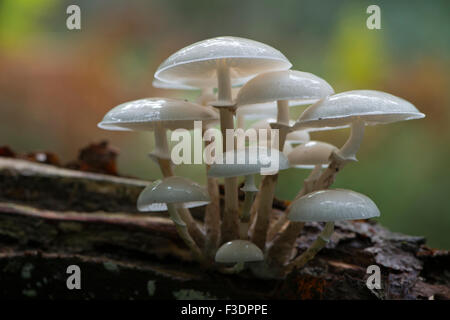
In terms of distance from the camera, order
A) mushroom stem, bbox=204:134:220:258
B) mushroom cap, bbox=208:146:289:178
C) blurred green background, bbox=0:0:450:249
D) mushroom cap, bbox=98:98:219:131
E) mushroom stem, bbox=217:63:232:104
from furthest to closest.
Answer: blurred green background, bbox=0:0:450:249 → mushroom stem, bbox=204:134:220:258 → mushroom stem, bbox=217:63:232:104 → mushroom cap, bbox=98:98:219:131 → mushroom cap, bbox=208:146:289:178

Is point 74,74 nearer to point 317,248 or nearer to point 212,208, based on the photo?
point 212,208

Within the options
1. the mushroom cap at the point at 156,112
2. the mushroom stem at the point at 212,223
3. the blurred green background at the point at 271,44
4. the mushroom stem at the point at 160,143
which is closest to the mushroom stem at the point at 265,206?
the mushroom stem at the point at 212,223

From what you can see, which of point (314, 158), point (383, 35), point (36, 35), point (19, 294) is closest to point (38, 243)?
point (19, 294)

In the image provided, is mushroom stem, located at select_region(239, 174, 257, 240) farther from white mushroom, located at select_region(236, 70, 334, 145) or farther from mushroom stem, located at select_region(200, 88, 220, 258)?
white mushroom, located at select_region(236, 70, 334, 145)

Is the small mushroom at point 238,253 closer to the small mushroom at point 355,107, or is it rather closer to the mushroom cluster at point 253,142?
the mushroom cluster at point 253,142

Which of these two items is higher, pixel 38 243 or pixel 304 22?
pixel 304 22

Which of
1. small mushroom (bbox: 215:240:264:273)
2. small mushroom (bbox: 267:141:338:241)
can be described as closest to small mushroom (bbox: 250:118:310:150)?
small mushroom (bbox: 267:141:338:241)
